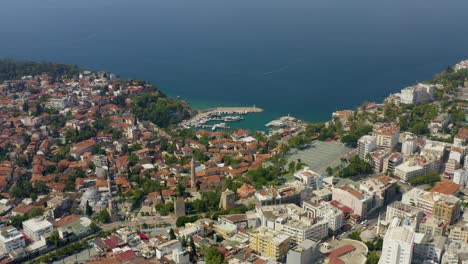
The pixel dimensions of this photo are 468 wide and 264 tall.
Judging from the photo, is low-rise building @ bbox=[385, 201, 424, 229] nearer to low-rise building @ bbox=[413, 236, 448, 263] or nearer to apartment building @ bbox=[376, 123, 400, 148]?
low-rise building @ bbox=[413, 236, 448, 263]

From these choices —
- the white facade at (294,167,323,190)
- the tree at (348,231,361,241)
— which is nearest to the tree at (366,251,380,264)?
the tree at (348,231,361,241)

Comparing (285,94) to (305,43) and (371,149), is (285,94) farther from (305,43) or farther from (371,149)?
(305,43)

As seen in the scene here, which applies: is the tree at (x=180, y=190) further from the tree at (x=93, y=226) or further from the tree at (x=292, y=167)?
the tree at (x=292, y=167)

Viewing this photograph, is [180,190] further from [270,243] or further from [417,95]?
[417,95]

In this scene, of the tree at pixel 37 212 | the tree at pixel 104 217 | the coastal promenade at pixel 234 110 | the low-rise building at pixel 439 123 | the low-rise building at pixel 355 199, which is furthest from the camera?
the coastal promenade at pixel 234 110

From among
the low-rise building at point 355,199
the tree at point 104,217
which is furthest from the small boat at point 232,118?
the tree at point 104,217

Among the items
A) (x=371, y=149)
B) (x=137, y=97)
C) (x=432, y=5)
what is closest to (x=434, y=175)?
(x=371, y=149)

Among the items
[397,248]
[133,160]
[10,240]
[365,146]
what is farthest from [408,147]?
[10,240]
